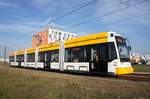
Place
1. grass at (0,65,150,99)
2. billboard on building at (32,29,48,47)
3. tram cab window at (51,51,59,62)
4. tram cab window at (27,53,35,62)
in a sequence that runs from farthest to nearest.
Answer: billboard on building at (32,29,48,47), tram cab window at (27,53,35,62), tram cab window at (51,51,59,62), grass at (0,65,150,99)

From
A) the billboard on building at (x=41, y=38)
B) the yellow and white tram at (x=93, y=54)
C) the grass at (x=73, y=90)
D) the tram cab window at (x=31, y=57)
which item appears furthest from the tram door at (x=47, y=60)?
the billboard on building at (x=41, y=38)

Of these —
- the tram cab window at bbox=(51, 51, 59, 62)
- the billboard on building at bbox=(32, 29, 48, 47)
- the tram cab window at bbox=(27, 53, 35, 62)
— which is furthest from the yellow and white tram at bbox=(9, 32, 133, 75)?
the billboard on building at bbox=(32, 29, 48, 47)

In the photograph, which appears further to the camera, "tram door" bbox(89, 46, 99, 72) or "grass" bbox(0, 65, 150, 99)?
"tram door" bbox(89, 46, 99, 72)

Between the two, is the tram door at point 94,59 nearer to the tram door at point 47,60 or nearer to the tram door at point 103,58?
the tram door at point 103,58

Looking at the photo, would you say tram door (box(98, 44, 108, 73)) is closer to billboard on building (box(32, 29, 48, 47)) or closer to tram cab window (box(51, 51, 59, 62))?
tram cab window (box(51, 51, 59, 62))

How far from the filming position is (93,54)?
56.4ft

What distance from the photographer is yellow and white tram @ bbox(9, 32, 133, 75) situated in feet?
51.3

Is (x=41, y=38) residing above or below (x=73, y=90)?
above

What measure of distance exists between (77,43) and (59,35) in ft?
187

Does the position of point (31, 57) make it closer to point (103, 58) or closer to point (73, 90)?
point (103, 58)

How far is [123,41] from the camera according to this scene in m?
16.8

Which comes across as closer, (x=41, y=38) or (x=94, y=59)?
(x=94, y=59)

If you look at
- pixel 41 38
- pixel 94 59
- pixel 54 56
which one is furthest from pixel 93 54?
pixel 41 38

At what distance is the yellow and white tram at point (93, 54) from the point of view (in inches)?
616
